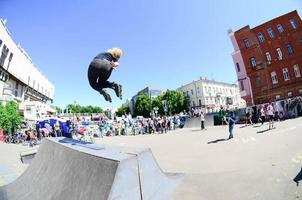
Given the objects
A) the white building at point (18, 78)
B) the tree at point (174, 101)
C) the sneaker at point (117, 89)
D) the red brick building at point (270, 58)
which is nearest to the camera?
the sneaker at point (117, 89)

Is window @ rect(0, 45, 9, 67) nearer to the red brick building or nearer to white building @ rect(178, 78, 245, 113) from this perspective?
the red brick building

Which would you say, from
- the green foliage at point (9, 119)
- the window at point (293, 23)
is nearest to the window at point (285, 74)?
the window at point (293, 23)

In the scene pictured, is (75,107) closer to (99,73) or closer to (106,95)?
(106,95)

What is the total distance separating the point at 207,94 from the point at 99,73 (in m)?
77.8

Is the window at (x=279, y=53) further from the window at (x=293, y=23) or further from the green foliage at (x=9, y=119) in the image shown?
the green foliage at (x=9, y=119)

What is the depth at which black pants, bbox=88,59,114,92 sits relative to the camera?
4129mm

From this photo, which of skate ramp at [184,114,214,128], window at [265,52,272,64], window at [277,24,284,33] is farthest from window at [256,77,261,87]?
skate ramp at [184,114,214,128]

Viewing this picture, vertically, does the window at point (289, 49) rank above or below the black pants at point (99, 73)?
above

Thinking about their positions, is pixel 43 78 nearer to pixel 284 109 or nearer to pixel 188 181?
pixel 284 109

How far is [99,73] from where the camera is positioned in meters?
4.21

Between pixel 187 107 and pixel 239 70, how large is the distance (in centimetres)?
4492

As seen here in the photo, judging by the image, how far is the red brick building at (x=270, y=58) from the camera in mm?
29969

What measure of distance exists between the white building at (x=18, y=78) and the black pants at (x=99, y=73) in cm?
3460

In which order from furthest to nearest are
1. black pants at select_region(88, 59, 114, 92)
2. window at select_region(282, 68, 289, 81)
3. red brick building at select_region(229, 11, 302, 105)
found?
window at select_region(282, 68, 289, 81) < red brick building at select_region(229, 11, 302, 105) < black pants at select_region(88, 59, 114, 92)
